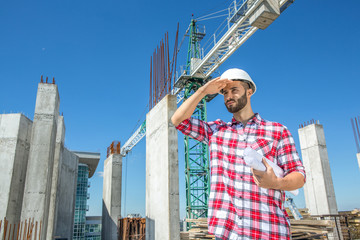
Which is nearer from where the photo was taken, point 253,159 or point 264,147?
point 253,159

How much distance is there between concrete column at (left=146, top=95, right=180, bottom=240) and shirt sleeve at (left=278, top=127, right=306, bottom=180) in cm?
584

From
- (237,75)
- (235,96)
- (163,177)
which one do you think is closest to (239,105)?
(235,96)

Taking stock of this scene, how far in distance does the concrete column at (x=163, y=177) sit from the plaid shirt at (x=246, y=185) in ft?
18.8

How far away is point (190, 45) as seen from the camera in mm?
24422

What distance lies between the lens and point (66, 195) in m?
15.6

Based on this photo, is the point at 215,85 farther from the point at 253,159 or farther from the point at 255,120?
the point at 253,159

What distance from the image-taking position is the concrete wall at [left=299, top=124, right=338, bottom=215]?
12.5m

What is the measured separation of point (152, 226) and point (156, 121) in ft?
9.37

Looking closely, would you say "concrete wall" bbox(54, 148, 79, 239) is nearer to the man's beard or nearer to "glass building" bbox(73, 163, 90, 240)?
"glass building" bbox(73, 163, 90, 240)

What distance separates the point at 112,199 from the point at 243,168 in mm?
17655

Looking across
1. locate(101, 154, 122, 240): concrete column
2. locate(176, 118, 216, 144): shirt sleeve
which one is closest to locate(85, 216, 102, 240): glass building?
locate(101, 154, 122, 240): concrete column

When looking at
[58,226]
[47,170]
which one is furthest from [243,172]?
[58,226]

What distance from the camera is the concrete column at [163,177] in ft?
22.6

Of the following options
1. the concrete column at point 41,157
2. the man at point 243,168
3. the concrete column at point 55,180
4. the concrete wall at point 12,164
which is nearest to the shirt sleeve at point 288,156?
the man at point 243,168
